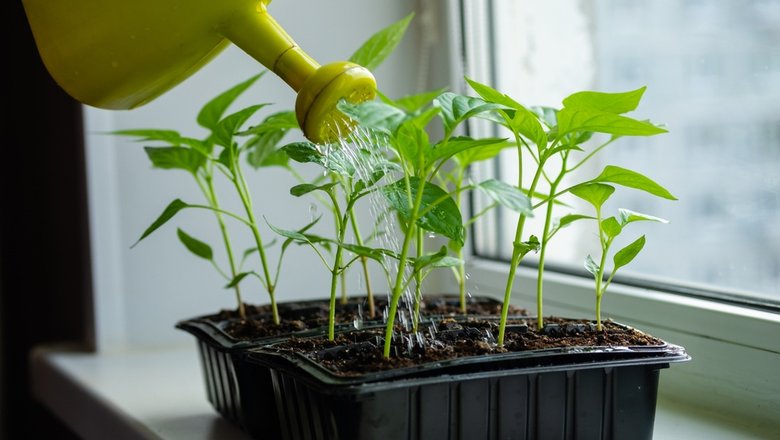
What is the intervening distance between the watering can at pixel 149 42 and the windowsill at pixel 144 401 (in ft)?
1.19

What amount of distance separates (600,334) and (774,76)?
31 centimetres

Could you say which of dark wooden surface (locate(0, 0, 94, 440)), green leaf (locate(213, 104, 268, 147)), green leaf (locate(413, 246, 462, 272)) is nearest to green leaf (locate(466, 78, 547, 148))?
green leaf (locate(413, 246, 462, 272))

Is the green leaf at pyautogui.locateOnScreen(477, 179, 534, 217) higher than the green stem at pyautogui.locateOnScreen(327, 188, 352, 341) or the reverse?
higher

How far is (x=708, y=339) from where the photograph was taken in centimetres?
84

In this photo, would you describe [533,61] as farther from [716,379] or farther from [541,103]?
[716,379]

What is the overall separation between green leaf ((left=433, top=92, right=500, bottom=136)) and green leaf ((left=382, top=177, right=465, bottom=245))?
52 millimetres

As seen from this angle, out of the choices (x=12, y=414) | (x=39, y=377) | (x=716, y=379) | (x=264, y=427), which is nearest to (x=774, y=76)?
(x=716, y=379)

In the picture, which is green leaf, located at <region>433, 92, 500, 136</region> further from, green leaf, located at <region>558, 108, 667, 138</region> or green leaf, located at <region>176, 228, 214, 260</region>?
green leaf, located at <region>176, 228, 214, 260</region>

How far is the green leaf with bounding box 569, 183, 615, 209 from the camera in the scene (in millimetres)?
693

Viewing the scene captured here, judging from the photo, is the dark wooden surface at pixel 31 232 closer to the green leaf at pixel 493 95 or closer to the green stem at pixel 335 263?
the green stem at pixel 335 263

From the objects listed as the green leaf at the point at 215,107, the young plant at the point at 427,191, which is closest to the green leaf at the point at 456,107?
the young plant at the point at 427,191

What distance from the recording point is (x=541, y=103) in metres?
1.24

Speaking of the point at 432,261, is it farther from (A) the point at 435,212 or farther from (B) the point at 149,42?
(B) the point at 149,42

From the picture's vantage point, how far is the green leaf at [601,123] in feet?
2.04
